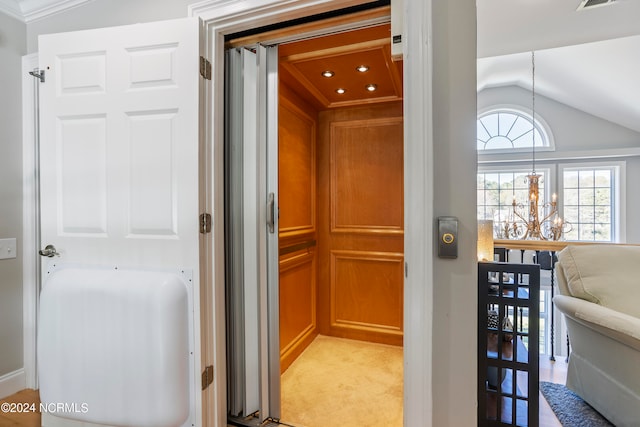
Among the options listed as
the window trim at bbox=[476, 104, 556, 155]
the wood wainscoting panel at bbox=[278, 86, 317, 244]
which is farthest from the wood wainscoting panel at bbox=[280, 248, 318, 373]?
the window trim at bbox=[476, 104, 556, 155]

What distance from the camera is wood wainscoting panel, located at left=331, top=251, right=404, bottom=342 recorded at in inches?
108

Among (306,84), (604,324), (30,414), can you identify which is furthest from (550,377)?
(30,414)

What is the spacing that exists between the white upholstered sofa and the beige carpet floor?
1.12 metres

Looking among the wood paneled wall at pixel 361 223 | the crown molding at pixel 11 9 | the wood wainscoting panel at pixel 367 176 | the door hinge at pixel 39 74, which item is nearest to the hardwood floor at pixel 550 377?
the wood paneled wall at pixel 361 223

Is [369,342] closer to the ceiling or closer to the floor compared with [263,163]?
closer to the floor

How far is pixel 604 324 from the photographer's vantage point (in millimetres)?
1618

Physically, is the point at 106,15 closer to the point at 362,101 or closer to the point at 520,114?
the point at 362,101

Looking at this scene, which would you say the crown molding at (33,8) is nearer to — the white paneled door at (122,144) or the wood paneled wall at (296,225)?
the white paneled door at (122,144)

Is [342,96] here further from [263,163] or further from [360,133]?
[263,163]

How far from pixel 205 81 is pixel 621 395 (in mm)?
2652

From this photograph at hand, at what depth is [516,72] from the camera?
5238 mm

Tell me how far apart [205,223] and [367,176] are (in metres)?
1.70

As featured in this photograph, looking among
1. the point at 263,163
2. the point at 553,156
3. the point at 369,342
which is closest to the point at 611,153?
the point at 553,156

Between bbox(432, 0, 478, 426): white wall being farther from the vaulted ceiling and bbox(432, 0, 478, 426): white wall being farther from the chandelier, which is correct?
the chandelier
